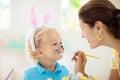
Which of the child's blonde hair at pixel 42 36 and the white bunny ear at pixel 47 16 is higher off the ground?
the white bunny ear at pixel 47 16

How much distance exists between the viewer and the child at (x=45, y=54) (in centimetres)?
128

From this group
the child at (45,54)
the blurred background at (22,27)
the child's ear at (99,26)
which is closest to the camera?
the child's ear at (99,26)

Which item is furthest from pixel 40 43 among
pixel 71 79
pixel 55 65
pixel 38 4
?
pixel 38 4

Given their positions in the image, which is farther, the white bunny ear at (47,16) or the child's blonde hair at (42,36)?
the white bunny ear at (47,16)

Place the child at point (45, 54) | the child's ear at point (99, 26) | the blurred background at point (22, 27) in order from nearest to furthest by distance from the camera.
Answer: the child's ear at point (99, 26), the child at point (45, 54), the blurred background at point (22, 27)

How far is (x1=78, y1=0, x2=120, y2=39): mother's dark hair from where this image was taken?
1.01m

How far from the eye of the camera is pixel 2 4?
167 centimetres

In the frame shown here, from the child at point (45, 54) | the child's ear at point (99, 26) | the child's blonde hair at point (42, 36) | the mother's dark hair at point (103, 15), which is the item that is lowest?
the child at point (45, 54)

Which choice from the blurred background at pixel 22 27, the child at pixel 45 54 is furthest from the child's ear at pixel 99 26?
the blurred background at pixel 22 27

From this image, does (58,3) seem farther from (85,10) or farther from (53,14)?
(85,10)

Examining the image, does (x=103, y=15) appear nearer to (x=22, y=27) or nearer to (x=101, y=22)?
(x=101, y=22)

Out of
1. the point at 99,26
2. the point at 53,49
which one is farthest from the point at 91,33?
the point at 53,49

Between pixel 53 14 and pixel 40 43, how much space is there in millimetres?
433

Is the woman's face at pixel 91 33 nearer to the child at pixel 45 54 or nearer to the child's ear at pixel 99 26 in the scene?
the child's ear at pixel 99 26
